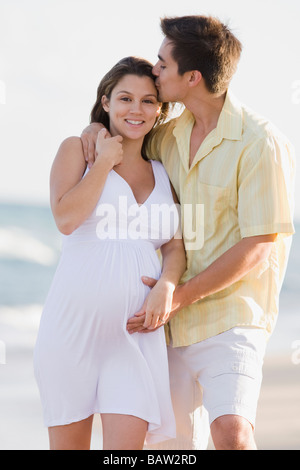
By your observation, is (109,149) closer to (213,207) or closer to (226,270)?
(213,207)

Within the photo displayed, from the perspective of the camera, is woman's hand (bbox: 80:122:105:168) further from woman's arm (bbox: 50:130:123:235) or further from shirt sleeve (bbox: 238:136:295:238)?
shirt sleeve (bbox: 238:136:295:238)

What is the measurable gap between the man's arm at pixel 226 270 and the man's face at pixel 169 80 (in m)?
0.73

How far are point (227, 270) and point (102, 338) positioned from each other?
0.58 meters

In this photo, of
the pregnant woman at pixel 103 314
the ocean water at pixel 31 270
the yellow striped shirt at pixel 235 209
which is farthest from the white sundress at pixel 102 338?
the ocean water at pixel 31 270

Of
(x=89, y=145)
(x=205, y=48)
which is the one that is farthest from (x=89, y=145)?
(x=205, y=48)

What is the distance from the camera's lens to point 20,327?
9.92 m

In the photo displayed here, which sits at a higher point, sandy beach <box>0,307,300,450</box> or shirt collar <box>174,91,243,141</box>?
shirt collar <box>174,91,243,141</box>

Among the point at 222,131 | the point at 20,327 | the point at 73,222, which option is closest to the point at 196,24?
the point at 222,131

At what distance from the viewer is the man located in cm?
304

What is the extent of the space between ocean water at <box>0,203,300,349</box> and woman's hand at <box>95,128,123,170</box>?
573 cm

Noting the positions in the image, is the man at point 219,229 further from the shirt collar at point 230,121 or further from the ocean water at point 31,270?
the ocean water at point 31,270

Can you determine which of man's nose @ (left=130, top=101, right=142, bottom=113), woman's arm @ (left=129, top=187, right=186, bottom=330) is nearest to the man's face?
man's nose @ (left=130, top=101, right=142, bottom=113)

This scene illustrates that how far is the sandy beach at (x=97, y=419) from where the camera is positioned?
5.03 meters

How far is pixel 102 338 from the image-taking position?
2951 millimetres
